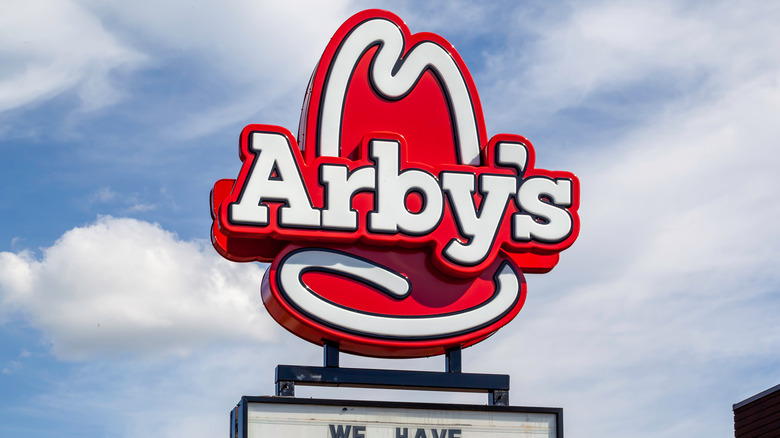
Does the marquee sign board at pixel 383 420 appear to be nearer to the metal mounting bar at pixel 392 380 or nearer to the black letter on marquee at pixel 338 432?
the black letter on marquee at pixel 338 432

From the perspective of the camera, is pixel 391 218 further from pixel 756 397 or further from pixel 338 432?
pixel 756 397

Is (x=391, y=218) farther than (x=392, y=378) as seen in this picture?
Yes

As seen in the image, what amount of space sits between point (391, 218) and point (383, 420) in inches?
99.5

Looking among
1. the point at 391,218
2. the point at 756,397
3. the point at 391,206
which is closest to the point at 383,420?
A: the point at 391,218

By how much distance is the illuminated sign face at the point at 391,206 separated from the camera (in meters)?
13.1

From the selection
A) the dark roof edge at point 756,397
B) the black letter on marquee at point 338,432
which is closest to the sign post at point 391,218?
the black letter on marquee at point 338,432

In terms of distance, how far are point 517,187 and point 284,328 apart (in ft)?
11.6

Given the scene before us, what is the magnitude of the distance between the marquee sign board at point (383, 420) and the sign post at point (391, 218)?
26 mm

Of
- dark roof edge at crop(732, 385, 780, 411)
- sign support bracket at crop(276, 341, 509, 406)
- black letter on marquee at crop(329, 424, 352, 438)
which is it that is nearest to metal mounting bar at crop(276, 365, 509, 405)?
sign support bracket at crop(276, 341, 509, 406)

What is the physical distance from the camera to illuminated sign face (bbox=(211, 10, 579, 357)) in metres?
13.1

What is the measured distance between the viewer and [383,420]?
41.0 feet

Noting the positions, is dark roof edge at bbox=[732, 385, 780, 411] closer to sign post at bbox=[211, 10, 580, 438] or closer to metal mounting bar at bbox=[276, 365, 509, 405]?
sign post at bbox=[211, 10, 580, 438]

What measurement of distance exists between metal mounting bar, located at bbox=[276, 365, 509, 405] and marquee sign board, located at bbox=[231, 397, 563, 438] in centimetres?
29

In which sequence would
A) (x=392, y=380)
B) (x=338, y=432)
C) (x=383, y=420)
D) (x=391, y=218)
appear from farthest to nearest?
(x=391, y=218), (x=392, y=380), (x=383, y=420), (x=338, y=432)
